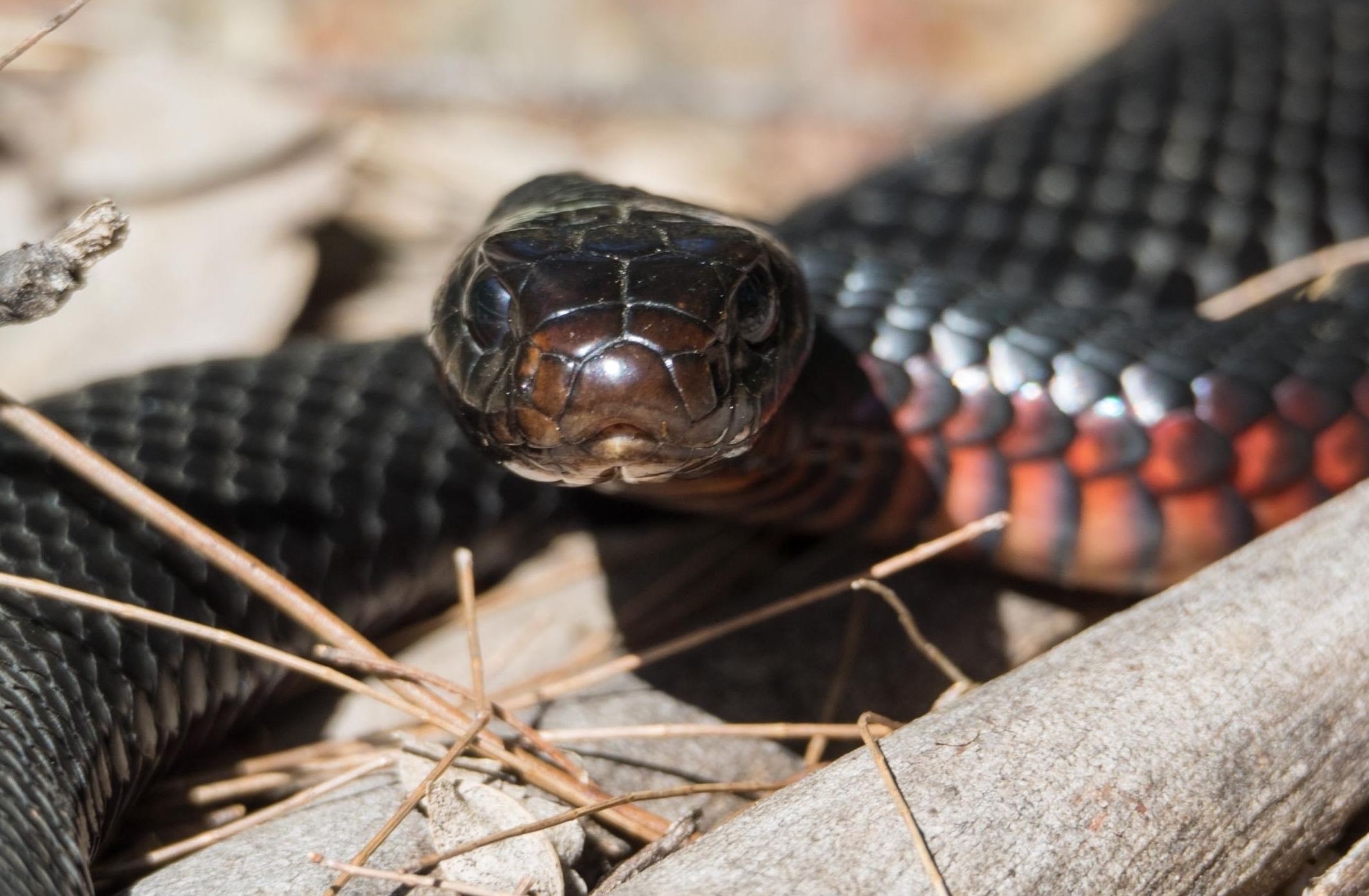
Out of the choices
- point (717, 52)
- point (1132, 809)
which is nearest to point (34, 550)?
point (1132, 809)

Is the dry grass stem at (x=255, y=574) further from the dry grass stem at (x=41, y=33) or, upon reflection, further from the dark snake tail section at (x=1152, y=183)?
the dark snake tail section at (x=1152, y=183)

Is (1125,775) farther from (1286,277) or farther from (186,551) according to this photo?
(1286,277)

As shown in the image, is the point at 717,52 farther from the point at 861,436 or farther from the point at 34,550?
the point at 34,550

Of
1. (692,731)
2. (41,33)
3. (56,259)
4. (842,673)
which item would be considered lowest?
(842,673)

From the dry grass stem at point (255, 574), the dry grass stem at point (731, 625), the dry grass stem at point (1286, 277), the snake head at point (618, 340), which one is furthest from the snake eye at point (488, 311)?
the dry grass stem at point (1286, 277)

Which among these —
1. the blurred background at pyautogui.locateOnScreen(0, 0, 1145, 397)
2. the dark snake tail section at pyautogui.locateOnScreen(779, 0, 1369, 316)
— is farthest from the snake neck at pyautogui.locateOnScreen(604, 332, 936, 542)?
the blurred background at pyautogui.locateOnScreen(0, 0, 1145, 397)

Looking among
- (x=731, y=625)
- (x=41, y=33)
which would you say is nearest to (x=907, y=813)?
(x=731, y=625)

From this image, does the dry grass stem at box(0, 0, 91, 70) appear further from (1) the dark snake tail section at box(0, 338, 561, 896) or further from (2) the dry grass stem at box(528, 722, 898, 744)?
(2) the dry grass stem at box(528, 722, 898, 744)
